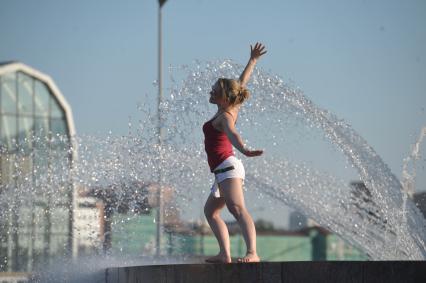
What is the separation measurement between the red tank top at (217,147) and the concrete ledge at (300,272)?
0.88 meters

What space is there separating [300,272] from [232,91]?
1.65 meters

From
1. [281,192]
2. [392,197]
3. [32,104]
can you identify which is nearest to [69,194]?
[281,192]

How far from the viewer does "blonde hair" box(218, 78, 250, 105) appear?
7914 mm

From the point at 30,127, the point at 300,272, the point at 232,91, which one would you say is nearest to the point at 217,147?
the point at 232,91

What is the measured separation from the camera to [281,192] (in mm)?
14016

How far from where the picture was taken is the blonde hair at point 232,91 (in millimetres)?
7914

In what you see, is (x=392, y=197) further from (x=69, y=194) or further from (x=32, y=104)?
(x=32, y=104)

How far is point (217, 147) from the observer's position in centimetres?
790

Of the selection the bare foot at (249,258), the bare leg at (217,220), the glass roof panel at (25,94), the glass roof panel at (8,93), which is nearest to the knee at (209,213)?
the bare leg at (217,220)

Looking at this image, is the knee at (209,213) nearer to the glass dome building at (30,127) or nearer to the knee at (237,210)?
the knee at (237,210)

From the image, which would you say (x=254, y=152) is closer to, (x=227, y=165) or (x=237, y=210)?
(x=227, y=165)

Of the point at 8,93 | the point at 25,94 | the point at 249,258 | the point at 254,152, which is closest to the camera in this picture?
the point at 254,152

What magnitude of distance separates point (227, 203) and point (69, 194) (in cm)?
1240

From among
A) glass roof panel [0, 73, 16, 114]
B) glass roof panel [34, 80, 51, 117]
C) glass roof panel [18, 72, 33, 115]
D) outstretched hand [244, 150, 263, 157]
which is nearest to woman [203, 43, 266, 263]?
outstretched hand [244, 150, 263, 157]
